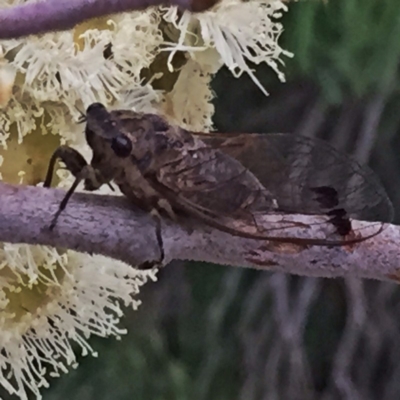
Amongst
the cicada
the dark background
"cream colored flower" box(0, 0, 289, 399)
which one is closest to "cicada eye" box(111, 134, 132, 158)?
the cicada

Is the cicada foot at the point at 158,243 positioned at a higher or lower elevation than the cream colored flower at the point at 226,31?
lower

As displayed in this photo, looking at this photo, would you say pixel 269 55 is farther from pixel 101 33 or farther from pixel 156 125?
pixel 156 125

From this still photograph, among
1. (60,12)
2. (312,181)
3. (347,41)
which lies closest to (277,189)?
(312,181)

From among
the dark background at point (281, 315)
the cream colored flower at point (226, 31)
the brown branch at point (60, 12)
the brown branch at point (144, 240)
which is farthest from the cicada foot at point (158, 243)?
the dark background at point (281, 315)

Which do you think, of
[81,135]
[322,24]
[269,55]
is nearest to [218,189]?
A: [81,135]

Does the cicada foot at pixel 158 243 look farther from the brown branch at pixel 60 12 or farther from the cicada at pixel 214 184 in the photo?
the brown branch at pixel 60 12

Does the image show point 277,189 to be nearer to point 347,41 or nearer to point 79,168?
point 79,168

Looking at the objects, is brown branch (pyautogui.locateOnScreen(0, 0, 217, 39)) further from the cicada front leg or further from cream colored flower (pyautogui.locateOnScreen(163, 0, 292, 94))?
cream colored flower (pyautogui.locateOnScreen(163, 0, 292, 94))
